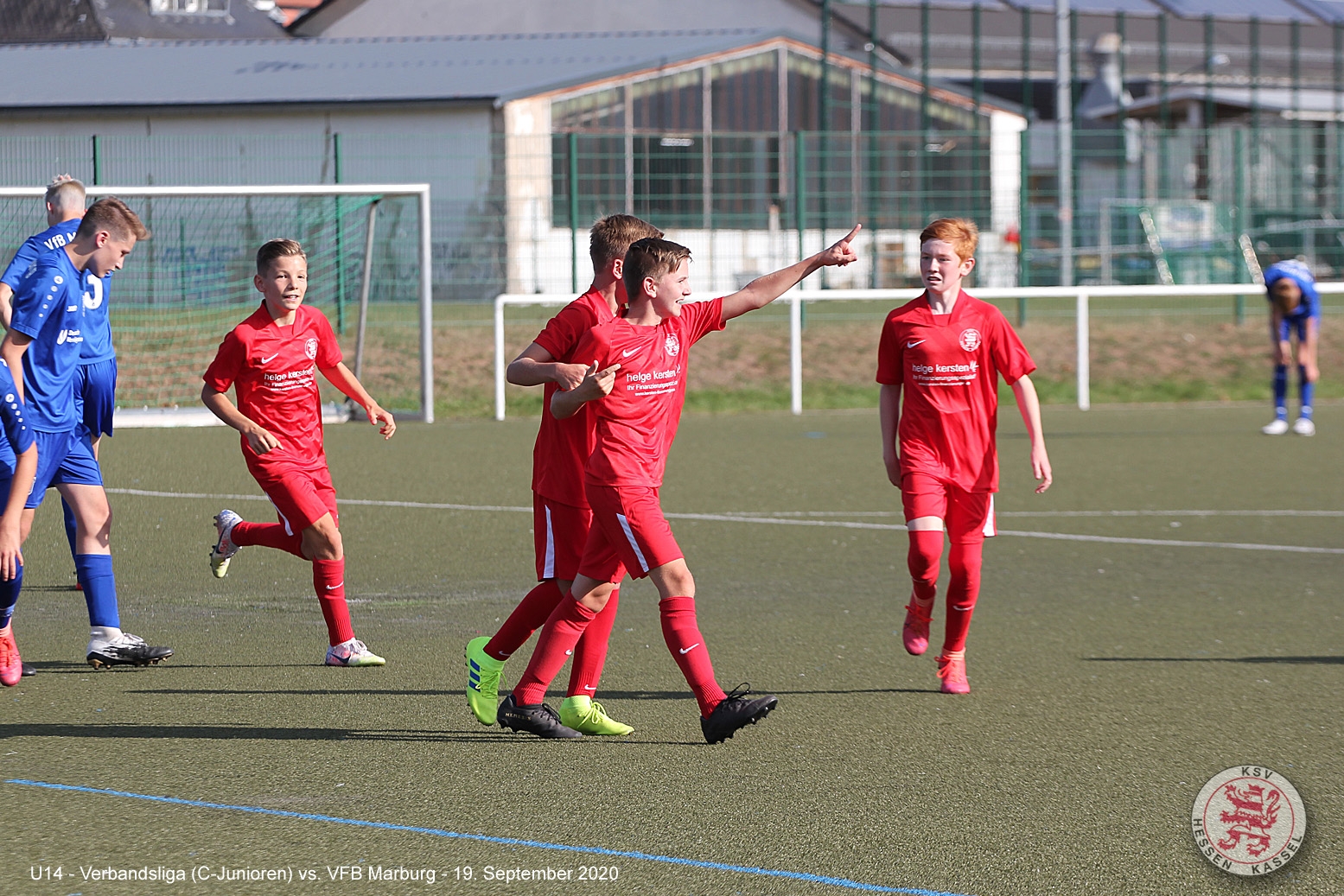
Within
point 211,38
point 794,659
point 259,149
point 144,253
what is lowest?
point 794,659

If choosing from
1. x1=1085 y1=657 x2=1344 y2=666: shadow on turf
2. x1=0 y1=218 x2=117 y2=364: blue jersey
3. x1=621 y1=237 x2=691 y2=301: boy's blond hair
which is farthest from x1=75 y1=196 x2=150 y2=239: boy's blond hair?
x1=1085 y1=657 x2=1344 y2=666: shadow on turf

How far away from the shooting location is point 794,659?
20.2 ft

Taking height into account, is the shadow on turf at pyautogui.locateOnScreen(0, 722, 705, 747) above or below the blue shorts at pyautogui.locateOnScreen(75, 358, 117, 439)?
below

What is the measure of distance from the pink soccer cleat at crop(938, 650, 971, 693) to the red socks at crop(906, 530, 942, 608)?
0.22 metres

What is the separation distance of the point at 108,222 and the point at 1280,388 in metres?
11.5

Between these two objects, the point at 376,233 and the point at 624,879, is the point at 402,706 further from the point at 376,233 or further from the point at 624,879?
the point at 376,233

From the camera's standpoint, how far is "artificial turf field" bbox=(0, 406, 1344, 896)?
3869 millimetres

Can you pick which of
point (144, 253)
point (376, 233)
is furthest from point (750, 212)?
point (144, 253)

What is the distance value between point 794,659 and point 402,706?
5.08ft

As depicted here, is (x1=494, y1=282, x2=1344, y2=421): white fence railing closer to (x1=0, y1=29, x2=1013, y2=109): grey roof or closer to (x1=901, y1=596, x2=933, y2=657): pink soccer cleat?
(x1=901, y1=596, x2=933, y2=657): pink soccer cleat

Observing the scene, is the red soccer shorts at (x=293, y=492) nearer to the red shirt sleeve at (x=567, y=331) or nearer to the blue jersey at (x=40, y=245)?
the blue jersey at (x=40, y=245)

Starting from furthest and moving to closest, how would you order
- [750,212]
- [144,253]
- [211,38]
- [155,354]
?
1. [211,38]
2. [750,212]
3. [144,253]
4. [155,354]

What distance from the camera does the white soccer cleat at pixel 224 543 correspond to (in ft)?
22.4

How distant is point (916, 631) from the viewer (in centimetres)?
585
